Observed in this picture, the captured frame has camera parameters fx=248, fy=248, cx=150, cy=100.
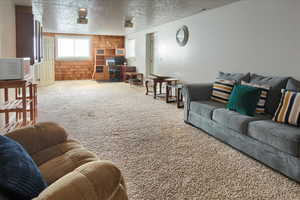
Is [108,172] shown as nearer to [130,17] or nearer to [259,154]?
[259,154]

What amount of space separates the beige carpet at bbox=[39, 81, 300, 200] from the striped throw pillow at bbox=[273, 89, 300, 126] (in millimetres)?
553

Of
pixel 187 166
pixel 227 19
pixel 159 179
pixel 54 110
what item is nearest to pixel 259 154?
pixel 187 166

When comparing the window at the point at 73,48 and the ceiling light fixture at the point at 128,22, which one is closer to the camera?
the ceiling light fixture at the point at 128,22

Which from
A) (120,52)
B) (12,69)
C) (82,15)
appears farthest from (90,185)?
(120,52)

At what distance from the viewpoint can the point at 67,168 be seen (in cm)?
140

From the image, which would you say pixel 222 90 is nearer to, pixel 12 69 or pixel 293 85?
pixel 293 85

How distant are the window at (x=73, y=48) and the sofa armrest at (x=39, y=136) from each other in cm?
987

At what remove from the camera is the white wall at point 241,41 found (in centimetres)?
341

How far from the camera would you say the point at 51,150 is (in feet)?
5.47

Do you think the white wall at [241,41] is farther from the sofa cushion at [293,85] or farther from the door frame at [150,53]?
the door frame at [150,53]

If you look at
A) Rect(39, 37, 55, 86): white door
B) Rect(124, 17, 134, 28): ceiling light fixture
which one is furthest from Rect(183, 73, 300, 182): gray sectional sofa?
Rect(39, 37, 55, 86): white door

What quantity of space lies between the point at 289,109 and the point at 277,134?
43 centimetres

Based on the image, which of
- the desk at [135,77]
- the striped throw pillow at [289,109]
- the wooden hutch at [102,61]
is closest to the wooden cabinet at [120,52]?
the wooden hutch at [102,61]

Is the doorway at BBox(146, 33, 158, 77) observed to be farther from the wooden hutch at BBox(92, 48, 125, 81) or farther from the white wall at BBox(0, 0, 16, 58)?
the white wall at BBox(0, 0, 16, 58)
